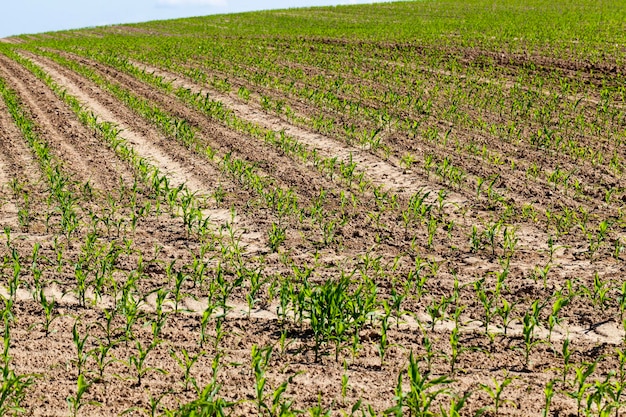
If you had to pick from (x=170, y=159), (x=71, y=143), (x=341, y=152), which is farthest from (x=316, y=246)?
(x=71, y=143)

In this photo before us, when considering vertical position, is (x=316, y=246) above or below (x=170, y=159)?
below

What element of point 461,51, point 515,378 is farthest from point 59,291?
point 461,51

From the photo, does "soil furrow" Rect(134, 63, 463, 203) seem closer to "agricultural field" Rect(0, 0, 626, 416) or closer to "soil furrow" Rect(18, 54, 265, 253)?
"agricultural field" Rect(0, 0, 626, 416)

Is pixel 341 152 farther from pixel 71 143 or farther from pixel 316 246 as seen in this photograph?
pixel 71 143

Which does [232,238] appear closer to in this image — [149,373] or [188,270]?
[188,270]

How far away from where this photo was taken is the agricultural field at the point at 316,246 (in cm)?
470

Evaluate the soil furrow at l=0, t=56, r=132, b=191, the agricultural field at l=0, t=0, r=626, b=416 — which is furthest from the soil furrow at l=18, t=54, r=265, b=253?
the soil furrow at l=0, t=56, r=132, b=191

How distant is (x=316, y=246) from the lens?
762 centimetres

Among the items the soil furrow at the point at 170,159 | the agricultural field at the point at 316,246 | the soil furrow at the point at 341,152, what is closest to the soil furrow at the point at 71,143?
the agricultural field at the point at 316,246

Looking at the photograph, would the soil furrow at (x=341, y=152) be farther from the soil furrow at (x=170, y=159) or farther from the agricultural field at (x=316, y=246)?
the soil furrow at (x=170, y=159)

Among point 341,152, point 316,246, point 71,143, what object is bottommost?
point 316,246

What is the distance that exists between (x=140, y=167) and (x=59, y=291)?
14.7 ft

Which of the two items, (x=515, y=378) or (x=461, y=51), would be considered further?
(x=461, y=51)

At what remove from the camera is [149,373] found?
16.0 ft
